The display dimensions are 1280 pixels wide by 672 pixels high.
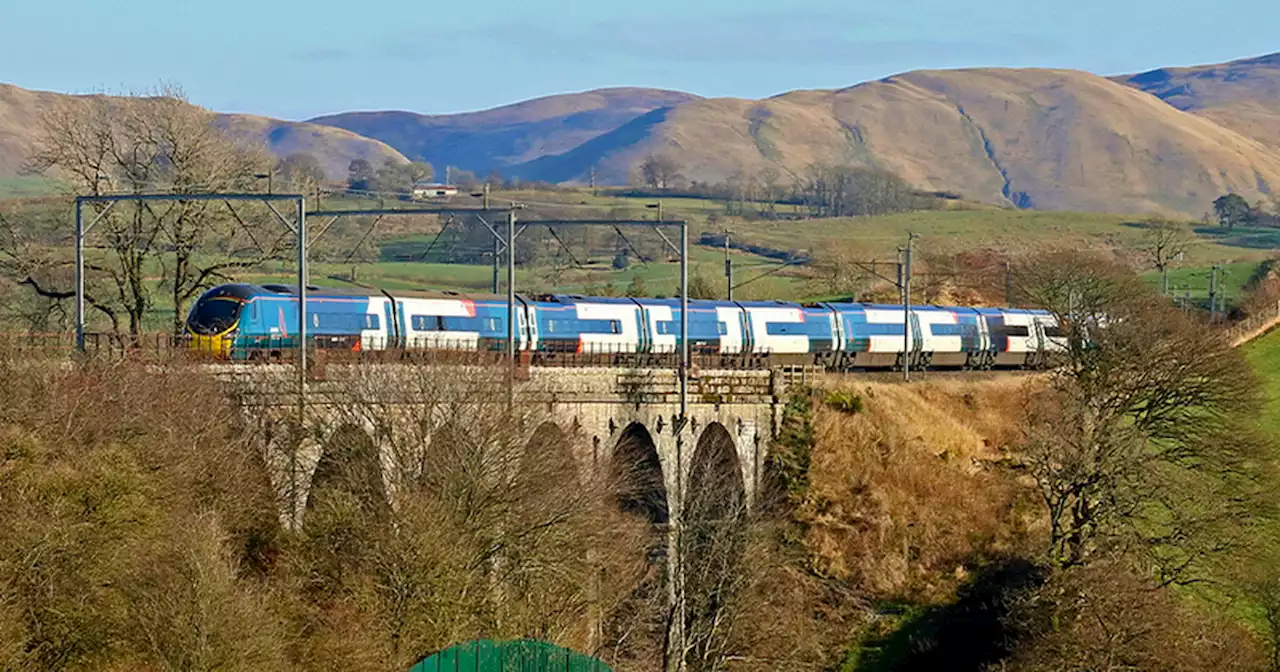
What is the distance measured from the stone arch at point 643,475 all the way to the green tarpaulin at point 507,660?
3060cm

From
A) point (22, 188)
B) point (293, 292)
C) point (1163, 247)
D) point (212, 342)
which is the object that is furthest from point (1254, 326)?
point (22, 188)

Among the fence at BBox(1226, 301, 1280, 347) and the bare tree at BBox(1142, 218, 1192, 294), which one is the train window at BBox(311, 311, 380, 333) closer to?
the fence at BBox(1226, 301, 1280, 347)

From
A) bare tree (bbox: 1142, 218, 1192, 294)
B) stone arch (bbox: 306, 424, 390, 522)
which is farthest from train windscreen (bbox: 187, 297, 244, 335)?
bare tree (bbox: 1142, 218, 1192, 294)

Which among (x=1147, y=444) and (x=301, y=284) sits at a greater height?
(x=301, y=284)

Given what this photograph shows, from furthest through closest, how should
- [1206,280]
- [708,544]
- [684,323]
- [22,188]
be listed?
1. [22,188]
2. [1206,280]
3. [708,544]
4. [684,323]

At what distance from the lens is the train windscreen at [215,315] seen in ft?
180

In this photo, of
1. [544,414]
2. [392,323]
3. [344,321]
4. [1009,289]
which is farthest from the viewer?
[1009,289]

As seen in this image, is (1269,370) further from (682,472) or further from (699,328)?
(682,472)

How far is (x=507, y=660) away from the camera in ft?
82.5

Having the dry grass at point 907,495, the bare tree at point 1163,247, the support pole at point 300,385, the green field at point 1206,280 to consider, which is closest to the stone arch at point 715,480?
the dry grass at point 907,495

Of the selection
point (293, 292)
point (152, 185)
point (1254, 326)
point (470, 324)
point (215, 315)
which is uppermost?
point (152, 185)

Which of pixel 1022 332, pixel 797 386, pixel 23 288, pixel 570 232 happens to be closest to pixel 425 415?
pixel 797 386

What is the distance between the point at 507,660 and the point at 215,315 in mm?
32611

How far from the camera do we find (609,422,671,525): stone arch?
5831 centimetres
